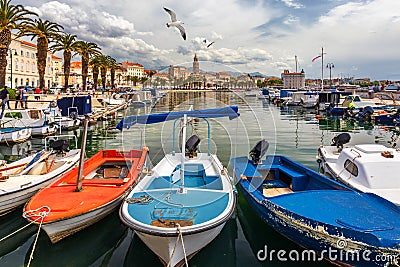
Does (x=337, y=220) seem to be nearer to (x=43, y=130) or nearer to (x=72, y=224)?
(x=72, y=224)

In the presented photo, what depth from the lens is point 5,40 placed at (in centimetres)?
2809

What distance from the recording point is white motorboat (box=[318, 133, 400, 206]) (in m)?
8.73

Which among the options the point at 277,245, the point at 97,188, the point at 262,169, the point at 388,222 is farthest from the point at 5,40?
the point at 388,222

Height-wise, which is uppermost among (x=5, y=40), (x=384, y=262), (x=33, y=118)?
(x=5, y=40)

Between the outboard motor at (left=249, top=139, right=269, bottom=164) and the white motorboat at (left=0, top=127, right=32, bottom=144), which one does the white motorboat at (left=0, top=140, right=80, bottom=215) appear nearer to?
the outboard motor at (left=249, top=139, right=269, bottom=164)

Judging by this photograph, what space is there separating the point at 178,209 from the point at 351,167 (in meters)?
6.32

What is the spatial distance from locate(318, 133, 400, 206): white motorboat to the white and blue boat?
4.05m

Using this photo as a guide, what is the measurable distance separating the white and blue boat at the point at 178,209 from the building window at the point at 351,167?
4148 mm

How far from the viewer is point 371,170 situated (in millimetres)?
9070

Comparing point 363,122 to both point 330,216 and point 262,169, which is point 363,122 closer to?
point 262,169

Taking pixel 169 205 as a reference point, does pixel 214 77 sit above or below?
above

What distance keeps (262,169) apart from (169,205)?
487 cm

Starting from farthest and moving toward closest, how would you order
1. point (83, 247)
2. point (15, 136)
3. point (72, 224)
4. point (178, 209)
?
point (15, 136), point (83, 247), point (72, 224), point (178, 209)

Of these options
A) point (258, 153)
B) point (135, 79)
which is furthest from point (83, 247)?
point (135, 79)
